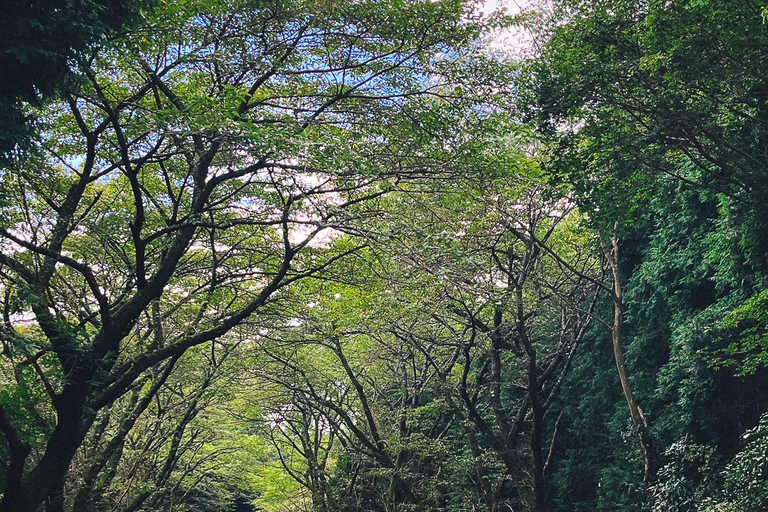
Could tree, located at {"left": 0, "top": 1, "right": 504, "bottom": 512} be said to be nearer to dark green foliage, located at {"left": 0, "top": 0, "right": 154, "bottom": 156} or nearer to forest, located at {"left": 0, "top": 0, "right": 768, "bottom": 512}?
forest, located at {"left": 0, "top": 0, "right": 768, "bottom": 512}

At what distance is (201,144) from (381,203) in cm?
352

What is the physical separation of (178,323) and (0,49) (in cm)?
548

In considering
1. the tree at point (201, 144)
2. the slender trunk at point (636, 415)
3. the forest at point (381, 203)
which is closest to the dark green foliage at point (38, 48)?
the forest at point (381, 203)

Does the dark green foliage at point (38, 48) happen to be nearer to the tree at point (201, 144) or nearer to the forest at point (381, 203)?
the forest at point (381, 203)

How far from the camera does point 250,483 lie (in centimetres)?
2088

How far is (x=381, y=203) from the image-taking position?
361 inches

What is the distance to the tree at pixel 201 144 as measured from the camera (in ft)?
17.9

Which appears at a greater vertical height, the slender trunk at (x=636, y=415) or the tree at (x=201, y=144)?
the tree at (x=201, y=144)

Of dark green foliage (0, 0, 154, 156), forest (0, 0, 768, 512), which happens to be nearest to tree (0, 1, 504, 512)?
forest (0, 0, 768, 512)

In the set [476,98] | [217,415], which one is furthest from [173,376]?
[476,98]

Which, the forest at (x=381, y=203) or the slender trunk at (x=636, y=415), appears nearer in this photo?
the forest at (x=381, y=203)

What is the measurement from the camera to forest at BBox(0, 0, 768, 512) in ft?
18.1

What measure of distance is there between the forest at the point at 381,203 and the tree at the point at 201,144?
4 cm

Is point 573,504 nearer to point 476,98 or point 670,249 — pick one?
point 670,249
